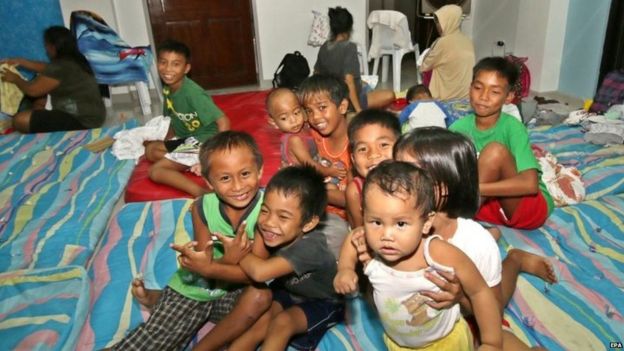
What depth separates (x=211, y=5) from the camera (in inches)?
226

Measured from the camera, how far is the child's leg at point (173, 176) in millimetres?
2469

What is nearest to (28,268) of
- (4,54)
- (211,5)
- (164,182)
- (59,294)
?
(59,294)

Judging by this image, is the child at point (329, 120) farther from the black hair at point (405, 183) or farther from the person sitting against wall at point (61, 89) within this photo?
the person sitting against wall at point (61, 89)

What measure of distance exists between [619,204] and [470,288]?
1.56 metres

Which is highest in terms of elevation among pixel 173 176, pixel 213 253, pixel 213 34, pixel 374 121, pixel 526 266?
pixel 213 34

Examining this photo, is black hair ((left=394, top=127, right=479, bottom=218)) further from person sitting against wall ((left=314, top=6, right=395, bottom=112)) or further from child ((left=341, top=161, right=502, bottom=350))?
person sitting against wall ((left=314, top=6, right=395, bottom=112))

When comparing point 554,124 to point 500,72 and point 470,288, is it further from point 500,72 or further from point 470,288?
point 470,288

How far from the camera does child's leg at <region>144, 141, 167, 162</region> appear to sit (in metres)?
2.81

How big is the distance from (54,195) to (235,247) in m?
1.77

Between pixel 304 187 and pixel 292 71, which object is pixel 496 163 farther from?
pixel 292 71

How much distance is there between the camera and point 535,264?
165cm

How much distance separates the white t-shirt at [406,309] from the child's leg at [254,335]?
0.42 m

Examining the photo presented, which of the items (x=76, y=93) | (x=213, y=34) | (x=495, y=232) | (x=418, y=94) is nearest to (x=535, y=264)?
(x=495, y=232)

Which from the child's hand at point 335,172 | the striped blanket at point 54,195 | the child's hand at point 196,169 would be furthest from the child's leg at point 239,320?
the child's hand at point 196,169
